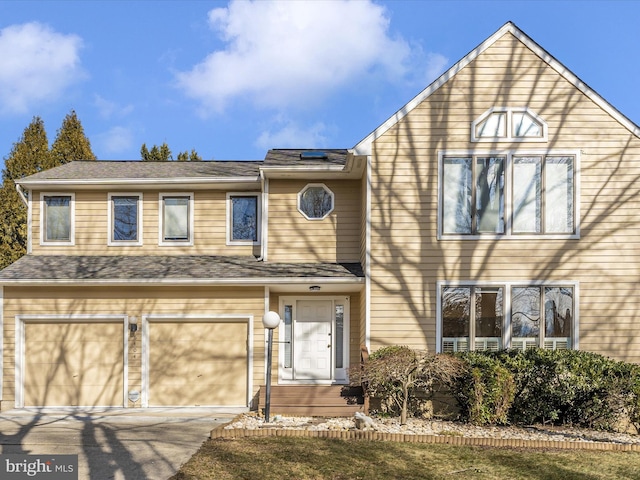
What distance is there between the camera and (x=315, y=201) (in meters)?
14.0

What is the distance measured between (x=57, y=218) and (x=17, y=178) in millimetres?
11203

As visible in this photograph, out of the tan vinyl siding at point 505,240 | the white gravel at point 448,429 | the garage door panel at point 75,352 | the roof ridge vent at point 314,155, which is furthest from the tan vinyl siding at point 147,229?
the white gravel at point 448,429

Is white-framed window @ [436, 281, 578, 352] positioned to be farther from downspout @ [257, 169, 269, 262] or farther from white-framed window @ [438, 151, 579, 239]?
downspout @ [257, 169, 269, 262]

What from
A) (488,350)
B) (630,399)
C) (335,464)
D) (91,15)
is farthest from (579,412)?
(91,15)

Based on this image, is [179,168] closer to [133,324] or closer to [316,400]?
[133,324]

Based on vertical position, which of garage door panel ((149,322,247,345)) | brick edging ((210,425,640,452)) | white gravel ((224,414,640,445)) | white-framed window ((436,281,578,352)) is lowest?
white gravel ((224,414,640,445))

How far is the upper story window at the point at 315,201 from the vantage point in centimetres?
1391

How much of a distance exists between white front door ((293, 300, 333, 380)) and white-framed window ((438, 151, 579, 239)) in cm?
344

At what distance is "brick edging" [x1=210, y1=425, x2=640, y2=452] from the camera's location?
923 cm

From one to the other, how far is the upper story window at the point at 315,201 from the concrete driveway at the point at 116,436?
184 inches

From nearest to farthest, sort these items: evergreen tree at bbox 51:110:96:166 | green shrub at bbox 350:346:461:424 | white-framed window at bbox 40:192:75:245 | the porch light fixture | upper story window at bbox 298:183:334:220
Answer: green shrub at bbox 350:346:461:424 → the porch light fixture → upper story window at bbox 298:183:334:220 → white-framed window at bbox 40:192:75:245 → evergreen tree at bbox 51:110:96:166

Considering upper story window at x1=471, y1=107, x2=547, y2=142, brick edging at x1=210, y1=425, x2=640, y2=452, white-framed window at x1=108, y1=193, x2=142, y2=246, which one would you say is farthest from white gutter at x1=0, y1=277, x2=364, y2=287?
upper story window at x1=471, y1=107, x2=547, y2=142

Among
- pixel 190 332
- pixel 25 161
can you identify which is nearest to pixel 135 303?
pixel 190 332

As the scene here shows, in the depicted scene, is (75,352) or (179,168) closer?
(75,352)
